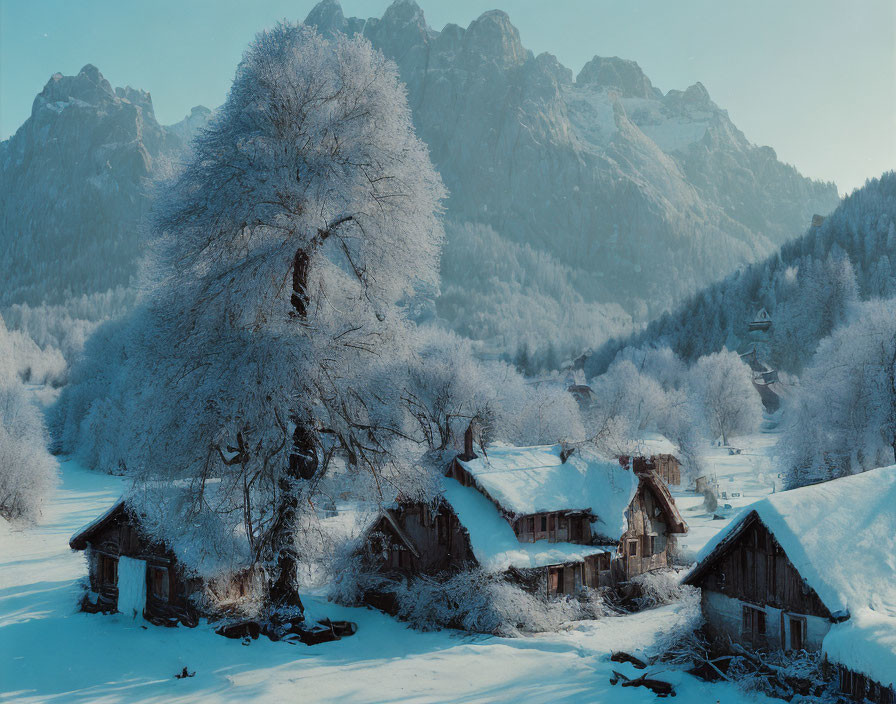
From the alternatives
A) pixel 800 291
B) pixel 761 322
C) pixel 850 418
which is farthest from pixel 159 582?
pixel 800 291

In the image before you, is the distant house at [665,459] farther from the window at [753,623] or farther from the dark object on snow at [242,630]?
the dark object on snow at [242,630]

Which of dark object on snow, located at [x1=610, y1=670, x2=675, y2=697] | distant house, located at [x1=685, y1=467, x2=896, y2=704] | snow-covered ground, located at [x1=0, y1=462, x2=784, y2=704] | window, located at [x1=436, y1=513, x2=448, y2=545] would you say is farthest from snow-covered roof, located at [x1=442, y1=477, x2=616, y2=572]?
dark object on snow, located at [x1=610, y1=670, x2=675, y2=697]

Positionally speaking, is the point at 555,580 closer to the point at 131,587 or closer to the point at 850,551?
the point at 850,551

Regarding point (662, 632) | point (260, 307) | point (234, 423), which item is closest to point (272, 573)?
point (234, 423)

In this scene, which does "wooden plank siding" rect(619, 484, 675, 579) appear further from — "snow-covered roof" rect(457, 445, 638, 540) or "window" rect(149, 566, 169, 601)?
"window" rect(149, 566, 169, 601)

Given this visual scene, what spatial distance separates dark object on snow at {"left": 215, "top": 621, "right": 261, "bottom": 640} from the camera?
1706 cm

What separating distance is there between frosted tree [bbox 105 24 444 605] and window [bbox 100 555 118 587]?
6.10m

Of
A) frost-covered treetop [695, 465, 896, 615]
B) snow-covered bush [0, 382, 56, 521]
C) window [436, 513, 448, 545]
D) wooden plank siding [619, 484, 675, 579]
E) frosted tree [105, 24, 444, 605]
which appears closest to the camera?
Result: frost-covered treetop [695, 465, 896, 615]

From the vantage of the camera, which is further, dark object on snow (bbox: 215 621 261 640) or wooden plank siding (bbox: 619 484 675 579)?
wooden plank siding (bbox: 619 484 675 579)

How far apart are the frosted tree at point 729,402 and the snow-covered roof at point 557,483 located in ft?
198

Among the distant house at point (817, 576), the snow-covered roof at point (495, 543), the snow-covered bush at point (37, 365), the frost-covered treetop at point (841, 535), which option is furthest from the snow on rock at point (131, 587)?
the snow-covered bush at point (37, 365)

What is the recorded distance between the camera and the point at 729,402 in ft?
277

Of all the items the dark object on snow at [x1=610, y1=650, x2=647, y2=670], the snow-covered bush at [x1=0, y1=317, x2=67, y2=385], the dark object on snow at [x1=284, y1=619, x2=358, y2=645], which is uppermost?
the snow-covered bush at [x1=0, y1=317, x2=67, y2=385]

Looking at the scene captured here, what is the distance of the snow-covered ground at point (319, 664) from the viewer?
1395cm
